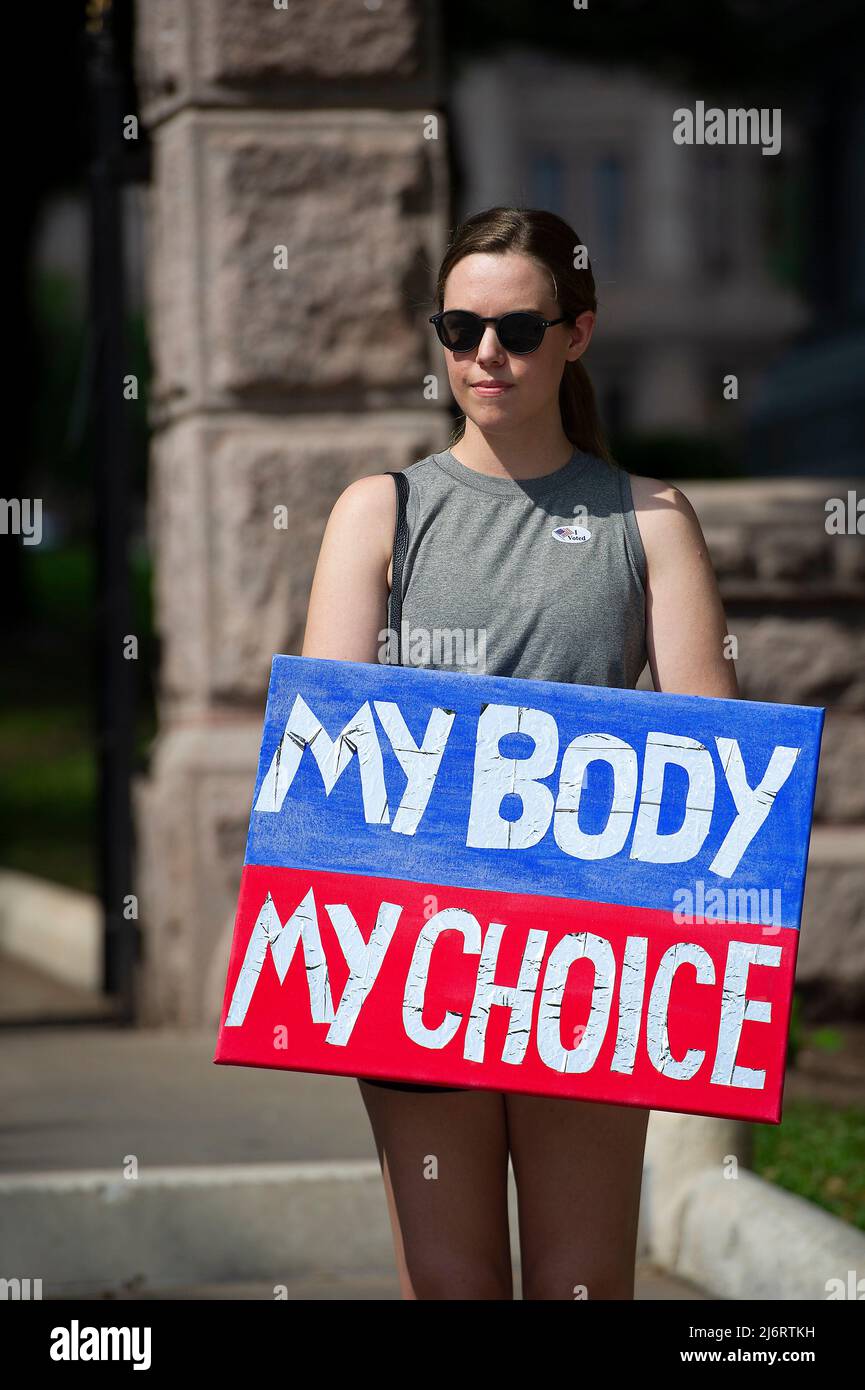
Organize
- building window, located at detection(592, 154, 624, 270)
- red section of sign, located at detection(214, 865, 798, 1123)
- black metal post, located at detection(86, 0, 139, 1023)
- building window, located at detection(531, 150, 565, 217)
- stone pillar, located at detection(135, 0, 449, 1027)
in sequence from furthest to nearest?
1. building window, located at detection(592, 154, 624, 270)
2. building window, located at detection(531, 150, 565, 217)
3. black metal post, located at detection(86, 0, 139, 1023)
4. stone pillar, located at detection(135, 0, 449, 1027)
5. red section of sign, located at detection(214, 865, 798, 1123)

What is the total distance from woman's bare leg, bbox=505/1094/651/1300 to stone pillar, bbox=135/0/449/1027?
3.55 meters

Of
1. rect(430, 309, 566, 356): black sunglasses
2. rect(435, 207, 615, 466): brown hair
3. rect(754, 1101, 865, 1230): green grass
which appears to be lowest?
rect(754, 1101, 865, 1230): green grass

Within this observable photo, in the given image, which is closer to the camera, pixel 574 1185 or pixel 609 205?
pixel 574 1185

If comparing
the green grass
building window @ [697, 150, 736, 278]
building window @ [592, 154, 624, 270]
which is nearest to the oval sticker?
the green grass

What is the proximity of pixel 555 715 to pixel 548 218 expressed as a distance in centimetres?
67

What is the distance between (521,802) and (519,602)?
0.86ft

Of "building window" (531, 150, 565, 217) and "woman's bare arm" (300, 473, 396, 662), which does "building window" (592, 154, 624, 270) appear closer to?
"building window" (531, 150, 565, 217)

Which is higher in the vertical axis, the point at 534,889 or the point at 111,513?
the point at 111,513

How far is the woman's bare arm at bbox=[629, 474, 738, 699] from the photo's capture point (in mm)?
2631

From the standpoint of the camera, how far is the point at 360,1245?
4.41 meters

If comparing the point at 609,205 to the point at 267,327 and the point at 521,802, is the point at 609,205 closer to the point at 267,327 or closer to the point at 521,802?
the point at 267,327

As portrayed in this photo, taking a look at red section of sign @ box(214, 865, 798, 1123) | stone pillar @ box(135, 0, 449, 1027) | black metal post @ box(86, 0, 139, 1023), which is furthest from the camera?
black metal post @ box(86, 0, 139, 1023)

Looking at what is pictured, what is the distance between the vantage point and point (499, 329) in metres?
2.58

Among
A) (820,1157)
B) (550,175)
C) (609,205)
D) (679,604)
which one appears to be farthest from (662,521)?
(609,205)
